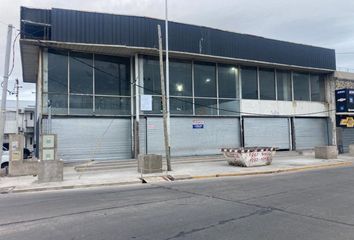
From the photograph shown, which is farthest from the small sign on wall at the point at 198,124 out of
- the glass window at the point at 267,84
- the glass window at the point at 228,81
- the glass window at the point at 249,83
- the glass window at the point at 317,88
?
the glass window at the point at 317,88

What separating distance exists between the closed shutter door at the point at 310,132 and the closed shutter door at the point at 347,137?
1772mm

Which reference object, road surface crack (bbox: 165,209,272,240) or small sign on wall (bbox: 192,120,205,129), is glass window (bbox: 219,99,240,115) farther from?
road surface crack (bbox: 165,209,272,240)

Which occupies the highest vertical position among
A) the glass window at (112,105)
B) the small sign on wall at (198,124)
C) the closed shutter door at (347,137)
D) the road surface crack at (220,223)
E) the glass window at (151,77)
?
the glass window at (151,77)

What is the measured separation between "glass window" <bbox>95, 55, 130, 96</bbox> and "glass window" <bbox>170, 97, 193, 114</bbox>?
3294 mm

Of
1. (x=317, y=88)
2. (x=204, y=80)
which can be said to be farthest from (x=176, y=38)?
(x=317, y=88)

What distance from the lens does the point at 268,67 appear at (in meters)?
29.7

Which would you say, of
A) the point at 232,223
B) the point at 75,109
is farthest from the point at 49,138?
the point at 232,223

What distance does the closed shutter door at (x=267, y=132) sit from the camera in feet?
91.0

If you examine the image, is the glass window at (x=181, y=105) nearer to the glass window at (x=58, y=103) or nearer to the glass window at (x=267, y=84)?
the glass window at (x=267, y=84)

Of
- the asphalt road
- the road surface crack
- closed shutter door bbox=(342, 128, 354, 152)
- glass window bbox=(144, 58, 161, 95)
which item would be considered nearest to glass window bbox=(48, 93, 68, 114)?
glass window bbox=(144, 58, 161, 95)

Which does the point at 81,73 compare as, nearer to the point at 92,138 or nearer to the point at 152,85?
the point at 92,138

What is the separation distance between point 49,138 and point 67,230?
1014 centimetres

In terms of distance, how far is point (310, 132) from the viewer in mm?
31328

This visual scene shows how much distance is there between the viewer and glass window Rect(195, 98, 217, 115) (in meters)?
25.7
